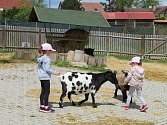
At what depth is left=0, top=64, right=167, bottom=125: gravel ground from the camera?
8.24 m

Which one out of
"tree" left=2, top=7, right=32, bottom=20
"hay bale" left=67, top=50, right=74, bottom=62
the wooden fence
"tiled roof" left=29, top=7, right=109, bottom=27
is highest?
"tree" left=2, top=7, right=32, bottom=20

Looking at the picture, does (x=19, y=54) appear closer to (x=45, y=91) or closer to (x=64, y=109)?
(x=64, y=109)

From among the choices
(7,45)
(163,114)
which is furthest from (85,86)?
(7,45)

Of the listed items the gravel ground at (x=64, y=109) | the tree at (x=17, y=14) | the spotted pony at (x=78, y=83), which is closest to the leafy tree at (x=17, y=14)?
the tree at (x=17, y=14)

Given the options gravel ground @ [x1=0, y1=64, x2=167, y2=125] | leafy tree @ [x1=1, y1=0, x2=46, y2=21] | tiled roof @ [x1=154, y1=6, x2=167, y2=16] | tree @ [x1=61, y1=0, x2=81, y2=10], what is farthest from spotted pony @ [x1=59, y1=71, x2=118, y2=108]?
tiled roof @ [x1=154, y1=6, x2=167, y2=16]

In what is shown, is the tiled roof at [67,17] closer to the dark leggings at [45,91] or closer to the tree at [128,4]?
the dark leggings at [45,91]

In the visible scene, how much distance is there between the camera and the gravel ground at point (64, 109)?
8242 mm

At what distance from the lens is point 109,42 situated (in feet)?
93.7

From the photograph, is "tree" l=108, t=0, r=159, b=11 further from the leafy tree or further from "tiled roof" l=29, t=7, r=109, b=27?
"tiled roof" l=29, t=7, r=109, b=27

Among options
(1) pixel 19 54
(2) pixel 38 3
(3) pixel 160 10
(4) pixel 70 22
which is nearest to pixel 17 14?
(2) pixel 38 3

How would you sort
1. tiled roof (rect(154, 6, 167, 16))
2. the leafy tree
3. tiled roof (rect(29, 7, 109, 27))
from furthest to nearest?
tiled roof (rect(154, 6, 167, 16))
the leafy tree
tiled roof (rect(29, 7, 109, 27))

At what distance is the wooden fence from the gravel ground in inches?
534

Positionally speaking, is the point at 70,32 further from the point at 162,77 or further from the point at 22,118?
the point at 22,118

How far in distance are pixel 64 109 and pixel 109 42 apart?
1949 cm
